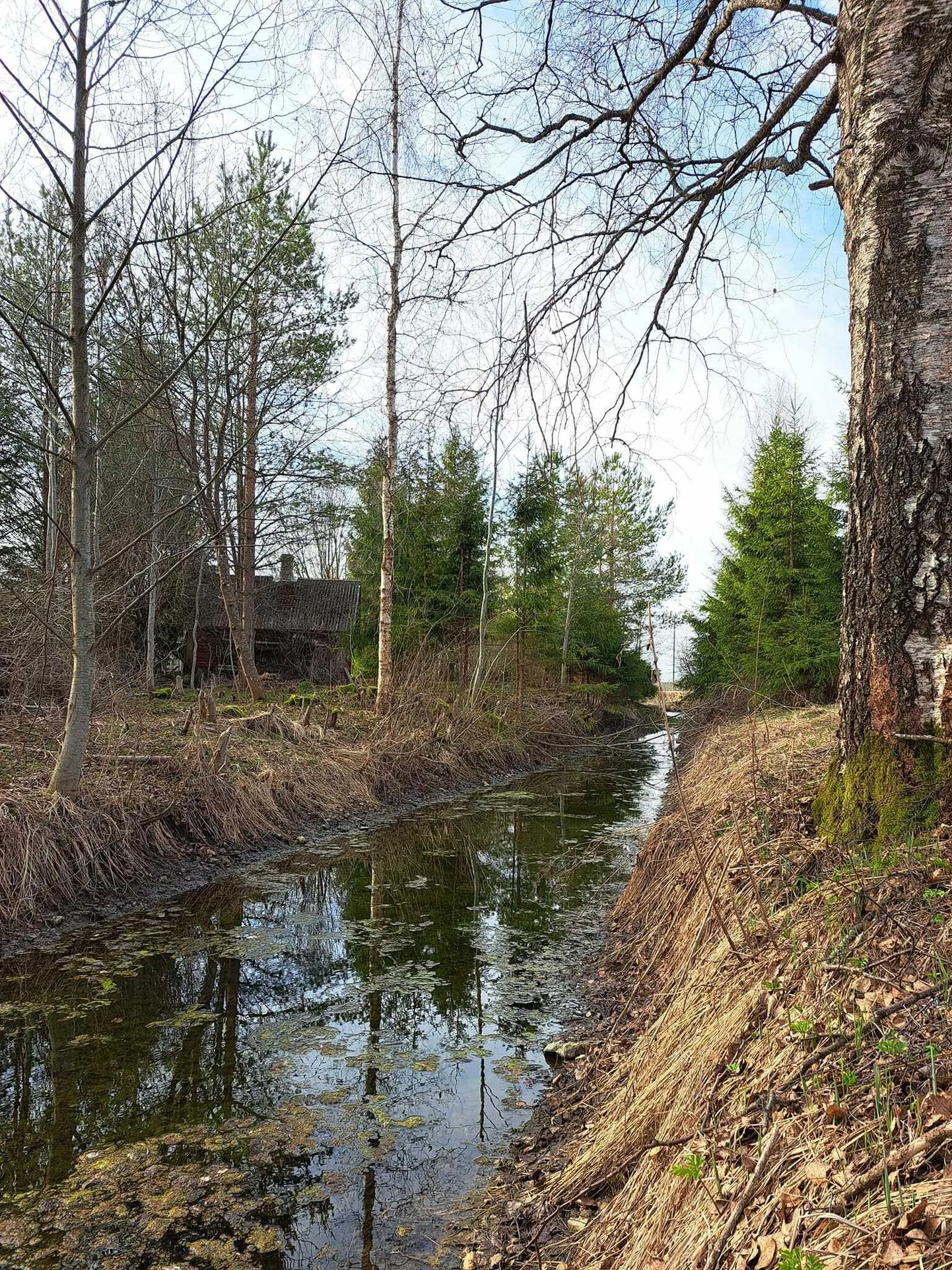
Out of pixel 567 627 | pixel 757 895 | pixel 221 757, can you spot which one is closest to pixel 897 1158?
pixel 757 895

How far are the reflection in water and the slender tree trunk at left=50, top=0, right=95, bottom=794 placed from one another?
151 cm

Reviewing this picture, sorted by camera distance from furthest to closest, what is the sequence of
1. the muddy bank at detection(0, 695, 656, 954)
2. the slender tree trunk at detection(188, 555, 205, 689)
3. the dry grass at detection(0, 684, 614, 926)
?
1. the slender tree trunk at detection(188, 555, 205, 689)
2. the dry grass at detection(0, 684, 614, 926)
3. the muddy bank at detection(0, 695, 656, 954)

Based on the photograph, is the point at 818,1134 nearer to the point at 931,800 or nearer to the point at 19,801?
the point at 931,800

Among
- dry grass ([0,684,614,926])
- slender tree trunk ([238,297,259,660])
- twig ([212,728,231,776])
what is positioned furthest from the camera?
slender tree trunk ([238,297,259,660])

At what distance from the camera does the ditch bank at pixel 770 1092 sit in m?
1.66

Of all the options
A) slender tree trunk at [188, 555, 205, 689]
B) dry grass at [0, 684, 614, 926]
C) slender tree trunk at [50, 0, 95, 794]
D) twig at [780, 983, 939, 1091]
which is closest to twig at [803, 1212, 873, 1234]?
twig at [780, 983, 939, 1091]

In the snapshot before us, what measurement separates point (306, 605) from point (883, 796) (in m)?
26.2

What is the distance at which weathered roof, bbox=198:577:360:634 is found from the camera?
27.2 m

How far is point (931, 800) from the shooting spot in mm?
2961

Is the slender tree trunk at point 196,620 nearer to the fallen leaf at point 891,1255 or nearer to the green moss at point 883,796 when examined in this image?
the green moss at point 883,796

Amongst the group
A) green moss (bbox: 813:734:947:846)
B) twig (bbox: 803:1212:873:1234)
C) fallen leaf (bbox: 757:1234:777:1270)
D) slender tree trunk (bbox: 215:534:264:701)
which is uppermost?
slender tree trunk (bbox: 215:534:264:701)

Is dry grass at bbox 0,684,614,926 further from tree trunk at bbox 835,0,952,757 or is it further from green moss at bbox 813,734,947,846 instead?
tree trunk at bbox 835,0,952,757

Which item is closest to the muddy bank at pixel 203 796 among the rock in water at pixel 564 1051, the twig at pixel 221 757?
the twig at pixel 221 757

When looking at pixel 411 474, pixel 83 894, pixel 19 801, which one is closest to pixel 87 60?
pixel 19 801
